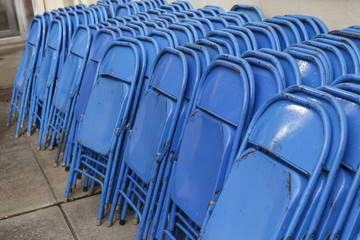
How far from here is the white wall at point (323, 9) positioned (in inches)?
109

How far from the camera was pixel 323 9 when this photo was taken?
2984mm

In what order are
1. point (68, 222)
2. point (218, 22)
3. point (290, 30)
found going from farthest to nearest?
point (218, 22), point (68, 222), point (290, 30)

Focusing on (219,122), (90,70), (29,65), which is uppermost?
(219,122)

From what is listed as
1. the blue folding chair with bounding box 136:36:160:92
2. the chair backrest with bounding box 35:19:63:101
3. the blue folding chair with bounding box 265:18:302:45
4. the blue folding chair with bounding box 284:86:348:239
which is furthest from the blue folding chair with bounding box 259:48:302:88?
the chair backrest with bounding box 35:19:63:101

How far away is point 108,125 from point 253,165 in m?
1.42

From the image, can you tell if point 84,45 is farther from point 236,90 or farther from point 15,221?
point 236,90

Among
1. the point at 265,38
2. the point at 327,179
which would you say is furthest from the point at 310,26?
the point at 327,179

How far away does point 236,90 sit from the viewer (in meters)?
1.95

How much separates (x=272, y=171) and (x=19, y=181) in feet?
8.66

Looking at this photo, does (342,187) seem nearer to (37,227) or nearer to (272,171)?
(272,171)

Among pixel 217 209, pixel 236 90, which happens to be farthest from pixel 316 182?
pixel 236 90

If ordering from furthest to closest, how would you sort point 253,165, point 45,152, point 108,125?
1. point 45,152
2. point 108,125
3. point 253,165

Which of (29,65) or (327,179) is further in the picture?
(29,65)

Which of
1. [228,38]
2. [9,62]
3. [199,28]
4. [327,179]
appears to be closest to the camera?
[327,179]
